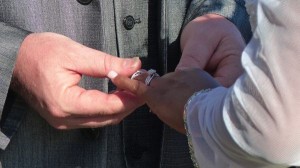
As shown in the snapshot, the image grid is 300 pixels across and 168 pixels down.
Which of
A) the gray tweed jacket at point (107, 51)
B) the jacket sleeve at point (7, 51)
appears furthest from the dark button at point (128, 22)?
the jacket sleeve at point (7, 51)

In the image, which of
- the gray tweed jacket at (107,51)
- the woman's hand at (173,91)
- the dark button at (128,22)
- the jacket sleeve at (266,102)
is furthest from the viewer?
the dark button at (128,22)

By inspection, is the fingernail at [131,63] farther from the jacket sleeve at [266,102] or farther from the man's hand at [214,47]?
the jacket sleeve at [266,102]

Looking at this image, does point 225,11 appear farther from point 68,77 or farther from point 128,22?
point 68,77

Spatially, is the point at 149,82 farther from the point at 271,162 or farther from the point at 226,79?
the point at 271,162

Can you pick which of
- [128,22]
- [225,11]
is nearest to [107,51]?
[128,22]

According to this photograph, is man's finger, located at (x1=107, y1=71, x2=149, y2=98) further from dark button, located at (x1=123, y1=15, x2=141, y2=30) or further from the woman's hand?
dark button, located at (x1=123, y1=15, x2=141, y2=30)
